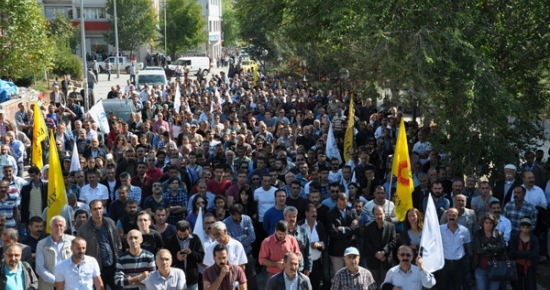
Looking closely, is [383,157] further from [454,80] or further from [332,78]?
[332,78]

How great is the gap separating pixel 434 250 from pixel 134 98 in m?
17.3

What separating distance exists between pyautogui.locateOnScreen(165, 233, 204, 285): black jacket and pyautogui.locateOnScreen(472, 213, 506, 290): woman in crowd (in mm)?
3484

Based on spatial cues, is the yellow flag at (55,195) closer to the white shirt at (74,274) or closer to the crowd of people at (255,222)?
the crowd of people at (255,222)

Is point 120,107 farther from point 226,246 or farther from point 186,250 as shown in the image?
point 226,246

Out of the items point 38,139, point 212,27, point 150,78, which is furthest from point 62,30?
point 212,27

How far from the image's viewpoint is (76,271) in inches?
353

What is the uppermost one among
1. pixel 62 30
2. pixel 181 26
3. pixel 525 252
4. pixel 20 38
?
pixel 181 26

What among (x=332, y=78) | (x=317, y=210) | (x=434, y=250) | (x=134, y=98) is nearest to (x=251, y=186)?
(x=317, y=210)

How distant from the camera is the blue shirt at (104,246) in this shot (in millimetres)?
10203

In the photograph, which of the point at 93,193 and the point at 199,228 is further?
the point at 93,193

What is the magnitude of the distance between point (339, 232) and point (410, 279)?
2086 millimetres

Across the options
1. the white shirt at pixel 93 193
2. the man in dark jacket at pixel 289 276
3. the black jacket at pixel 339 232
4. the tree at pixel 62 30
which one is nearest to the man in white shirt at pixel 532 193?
the black jacket at pixel 339 232

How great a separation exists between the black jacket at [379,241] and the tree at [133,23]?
5603 cm

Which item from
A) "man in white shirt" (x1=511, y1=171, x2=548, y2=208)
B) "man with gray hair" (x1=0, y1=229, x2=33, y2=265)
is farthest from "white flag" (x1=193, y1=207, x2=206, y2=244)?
"man in white shirt" (x1=511, y1=171, x2=548, y2=208)
